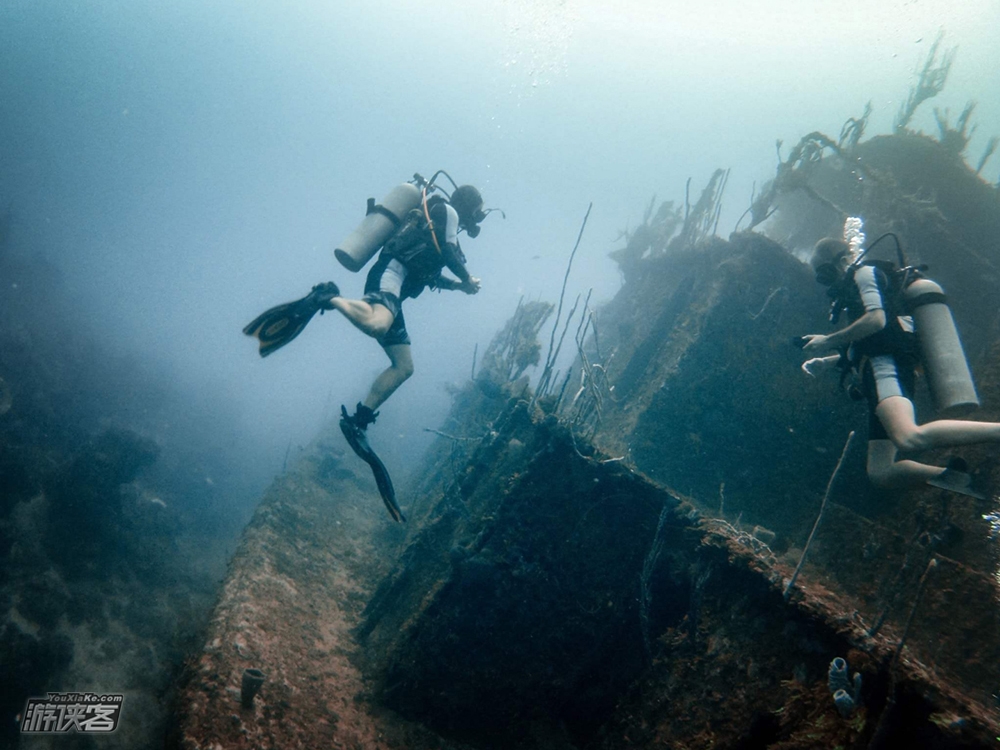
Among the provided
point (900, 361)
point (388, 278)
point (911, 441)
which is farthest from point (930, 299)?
point (388, 278)

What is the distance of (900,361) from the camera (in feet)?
12.7

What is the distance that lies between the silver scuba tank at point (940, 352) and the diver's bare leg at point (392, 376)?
4826 mm

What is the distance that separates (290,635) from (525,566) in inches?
136

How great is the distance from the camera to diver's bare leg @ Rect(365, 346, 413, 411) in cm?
424

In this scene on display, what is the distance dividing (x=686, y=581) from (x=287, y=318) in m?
4.79

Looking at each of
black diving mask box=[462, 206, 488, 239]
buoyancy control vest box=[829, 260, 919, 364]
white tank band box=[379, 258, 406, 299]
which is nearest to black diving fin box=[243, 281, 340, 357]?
white tank band box=[379, 258, 406, 299]

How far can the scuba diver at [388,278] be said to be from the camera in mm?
3963

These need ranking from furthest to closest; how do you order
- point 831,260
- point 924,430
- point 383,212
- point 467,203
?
point 467,203 < point 831,260 < point 383,212 < point 924,430

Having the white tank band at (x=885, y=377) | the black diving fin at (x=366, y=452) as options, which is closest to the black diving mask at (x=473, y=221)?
the black diving fin at (x=366, y=452)

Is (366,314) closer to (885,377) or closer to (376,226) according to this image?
(376,226)

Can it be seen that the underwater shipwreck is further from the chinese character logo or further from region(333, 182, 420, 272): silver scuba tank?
the chinese character logo

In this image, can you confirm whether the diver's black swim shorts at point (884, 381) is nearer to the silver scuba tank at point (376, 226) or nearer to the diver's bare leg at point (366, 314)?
the diver's bare leg at point (366, 314)

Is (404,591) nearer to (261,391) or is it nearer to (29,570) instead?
(29,570)

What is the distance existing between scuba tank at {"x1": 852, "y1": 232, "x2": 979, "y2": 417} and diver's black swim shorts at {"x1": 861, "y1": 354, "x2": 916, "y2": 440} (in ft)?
0.47
